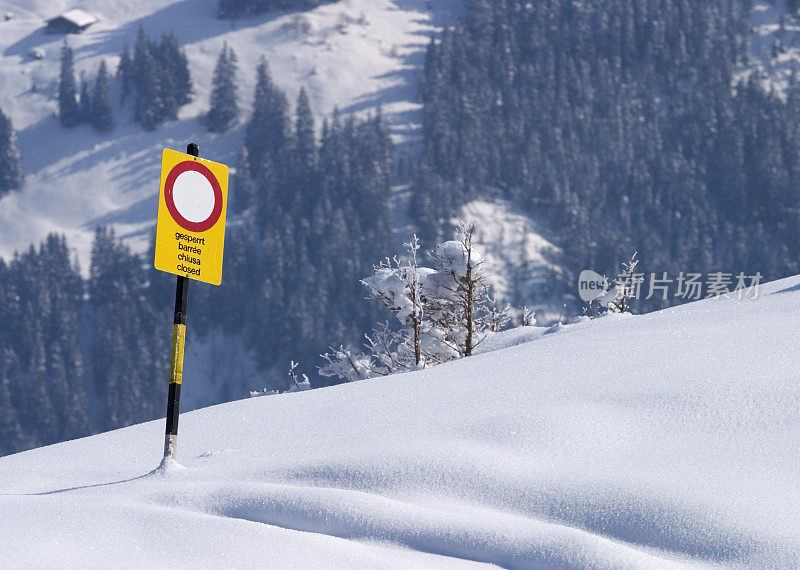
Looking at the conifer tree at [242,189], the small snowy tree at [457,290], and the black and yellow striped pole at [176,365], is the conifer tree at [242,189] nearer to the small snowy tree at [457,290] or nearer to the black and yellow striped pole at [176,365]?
the small snowy tree at [457,290]

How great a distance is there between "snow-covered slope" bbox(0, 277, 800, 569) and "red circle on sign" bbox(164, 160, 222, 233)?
179cm

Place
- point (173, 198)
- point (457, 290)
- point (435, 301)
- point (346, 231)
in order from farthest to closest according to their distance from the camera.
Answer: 1. point (346, 231)
2. point (435, 301)
3. point (457, 290)
4. point (173, 198)

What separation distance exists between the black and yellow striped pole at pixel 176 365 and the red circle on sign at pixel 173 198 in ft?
0.41

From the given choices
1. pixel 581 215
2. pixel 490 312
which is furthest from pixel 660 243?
pixel 490 312

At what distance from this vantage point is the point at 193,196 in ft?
24.1

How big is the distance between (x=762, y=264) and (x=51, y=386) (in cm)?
12996

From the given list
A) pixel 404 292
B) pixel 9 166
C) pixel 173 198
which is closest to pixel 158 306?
pixel 9 166

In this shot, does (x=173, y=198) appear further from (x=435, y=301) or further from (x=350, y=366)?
(x=350, y=366)

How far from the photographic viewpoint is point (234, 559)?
464cm

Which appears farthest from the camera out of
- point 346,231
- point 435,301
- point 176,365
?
point 346,231

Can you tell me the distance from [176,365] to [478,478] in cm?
296

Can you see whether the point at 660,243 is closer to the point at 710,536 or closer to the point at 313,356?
the point at 313,356

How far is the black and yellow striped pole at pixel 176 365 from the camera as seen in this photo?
7027 mm

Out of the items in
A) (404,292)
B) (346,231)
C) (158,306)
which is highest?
(404,292)
